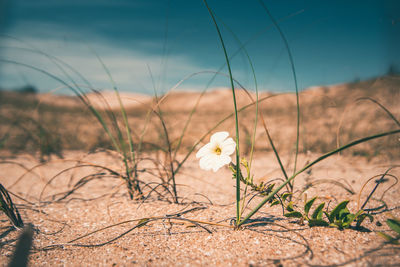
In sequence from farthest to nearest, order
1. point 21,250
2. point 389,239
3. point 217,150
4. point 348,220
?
point 217,150 → point 348,220 → point 389,239 → point 21,250

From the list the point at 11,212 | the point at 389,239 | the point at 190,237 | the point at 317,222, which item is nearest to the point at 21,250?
the point at 190,237

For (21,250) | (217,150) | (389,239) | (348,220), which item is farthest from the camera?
(217,150)

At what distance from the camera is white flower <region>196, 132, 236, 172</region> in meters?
0.84

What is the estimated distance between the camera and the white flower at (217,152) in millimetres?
841

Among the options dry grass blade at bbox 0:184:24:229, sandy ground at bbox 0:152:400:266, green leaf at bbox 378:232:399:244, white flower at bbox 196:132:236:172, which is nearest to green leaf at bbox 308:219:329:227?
sandy ground at bbox 0:152:400:266

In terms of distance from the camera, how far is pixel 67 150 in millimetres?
2809

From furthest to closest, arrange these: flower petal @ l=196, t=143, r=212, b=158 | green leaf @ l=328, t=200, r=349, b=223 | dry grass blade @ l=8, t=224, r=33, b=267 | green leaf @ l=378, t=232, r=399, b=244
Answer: flower petal @ l=196, t=143, r=212, b=158, green leaf @ l=328, t=200, r=349, b=223, green leaf @ l=378, t=232, r=399, b=244, dry grass blade @ l=8, t=224, r=33, b=267

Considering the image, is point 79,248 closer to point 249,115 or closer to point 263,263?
point 263,263

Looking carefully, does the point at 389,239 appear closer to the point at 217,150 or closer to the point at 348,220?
the point at 348,220

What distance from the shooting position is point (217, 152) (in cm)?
95

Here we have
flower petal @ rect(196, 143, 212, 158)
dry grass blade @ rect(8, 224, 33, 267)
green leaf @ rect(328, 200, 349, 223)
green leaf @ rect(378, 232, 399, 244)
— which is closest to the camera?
dry grass blade @ rect(8, 224, 33, 267)

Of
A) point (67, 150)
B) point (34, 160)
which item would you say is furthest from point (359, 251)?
point (67, 150)

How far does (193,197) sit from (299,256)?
0.74m

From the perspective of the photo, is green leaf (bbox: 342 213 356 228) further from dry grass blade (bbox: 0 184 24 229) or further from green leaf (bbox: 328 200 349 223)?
dry grass blade (bbox: 0 184 24 229)
